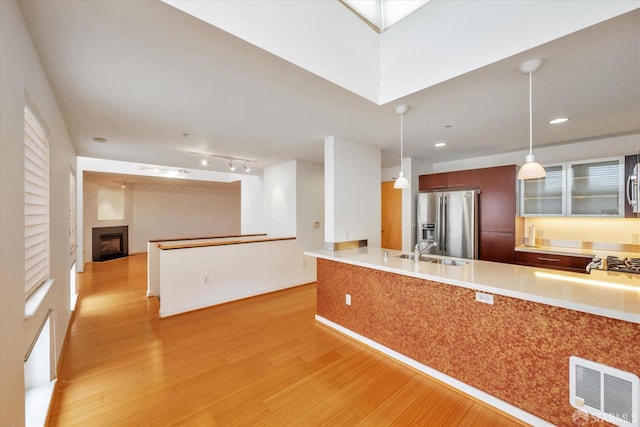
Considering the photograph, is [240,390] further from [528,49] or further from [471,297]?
[528,49]

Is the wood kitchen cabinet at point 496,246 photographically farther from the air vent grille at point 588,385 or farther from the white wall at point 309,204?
the white wall at point 309,204

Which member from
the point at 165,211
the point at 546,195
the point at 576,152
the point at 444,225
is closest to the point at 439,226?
the point at 444,225

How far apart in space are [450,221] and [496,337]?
273cm

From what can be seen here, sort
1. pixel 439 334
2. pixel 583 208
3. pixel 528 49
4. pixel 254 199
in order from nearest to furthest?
pixel 528 49, pixel 439 334, pixel 583 208, pixel 254 199

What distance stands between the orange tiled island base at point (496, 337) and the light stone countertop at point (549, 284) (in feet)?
0.41

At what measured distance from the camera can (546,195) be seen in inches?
146

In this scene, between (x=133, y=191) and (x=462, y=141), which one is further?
(x=133, y=191)

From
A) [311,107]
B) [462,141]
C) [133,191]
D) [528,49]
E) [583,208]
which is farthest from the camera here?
[133,191]

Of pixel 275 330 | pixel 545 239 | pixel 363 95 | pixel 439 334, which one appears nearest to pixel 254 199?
pixel 275 330

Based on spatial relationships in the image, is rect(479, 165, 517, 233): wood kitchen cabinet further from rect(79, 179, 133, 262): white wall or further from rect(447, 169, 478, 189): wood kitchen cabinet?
rect(79, 179, 133, 262): white wall

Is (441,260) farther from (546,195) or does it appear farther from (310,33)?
(310,33)

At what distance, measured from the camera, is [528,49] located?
155cm

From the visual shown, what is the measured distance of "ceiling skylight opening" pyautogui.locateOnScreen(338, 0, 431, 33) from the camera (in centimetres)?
214

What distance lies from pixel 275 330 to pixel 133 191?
326 inches
